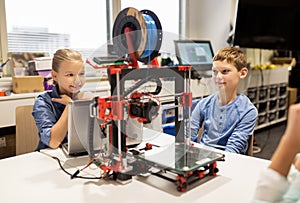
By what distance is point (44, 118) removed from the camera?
143cm

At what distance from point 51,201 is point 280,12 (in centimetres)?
303

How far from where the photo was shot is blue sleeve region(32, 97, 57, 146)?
4.51 ft

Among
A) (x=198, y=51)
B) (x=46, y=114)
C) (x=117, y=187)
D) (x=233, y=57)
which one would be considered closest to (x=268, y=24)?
(x=198, y=51)

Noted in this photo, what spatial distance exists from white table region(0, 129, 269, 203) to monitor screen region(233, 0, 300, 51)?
2395 millimetres

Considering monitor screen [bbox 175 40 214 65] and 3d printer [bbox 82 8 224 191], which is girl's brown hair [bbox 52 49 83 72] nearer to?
3d printer [bbox 82 8 224 191]

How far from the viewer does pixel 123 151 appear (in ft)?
3.13

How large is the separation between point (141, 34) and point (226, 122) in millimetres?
794

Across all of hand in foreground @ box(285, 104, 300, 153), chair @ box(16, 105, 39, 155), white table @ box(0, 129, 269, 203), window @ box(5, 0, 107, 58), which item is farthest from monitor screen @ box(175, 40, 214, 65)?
hand in foreground @ box(285, 104, 300, 153)

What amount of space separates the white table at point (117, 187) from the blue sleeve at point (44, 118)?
9.0 inches

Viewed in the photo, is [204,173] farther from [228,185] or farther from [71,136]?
[71,136]

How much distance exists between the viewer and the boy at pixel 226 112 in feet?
4.69

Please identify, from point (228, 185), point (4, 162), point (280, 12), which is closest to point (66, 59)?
point (4, 162)

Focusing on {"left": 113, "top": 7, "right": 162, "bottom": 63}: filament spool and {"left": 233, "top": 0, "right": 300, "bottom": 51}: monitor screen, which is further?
{"left": 233, "top": 0, "right": 300, "bottom": 51}: monitor screen

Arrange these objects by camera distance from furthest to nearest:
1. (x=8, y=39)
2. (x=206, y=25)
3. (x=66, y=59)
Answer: (x=206, y=25) → (x=8, y=39) → (x=66, y=59)
